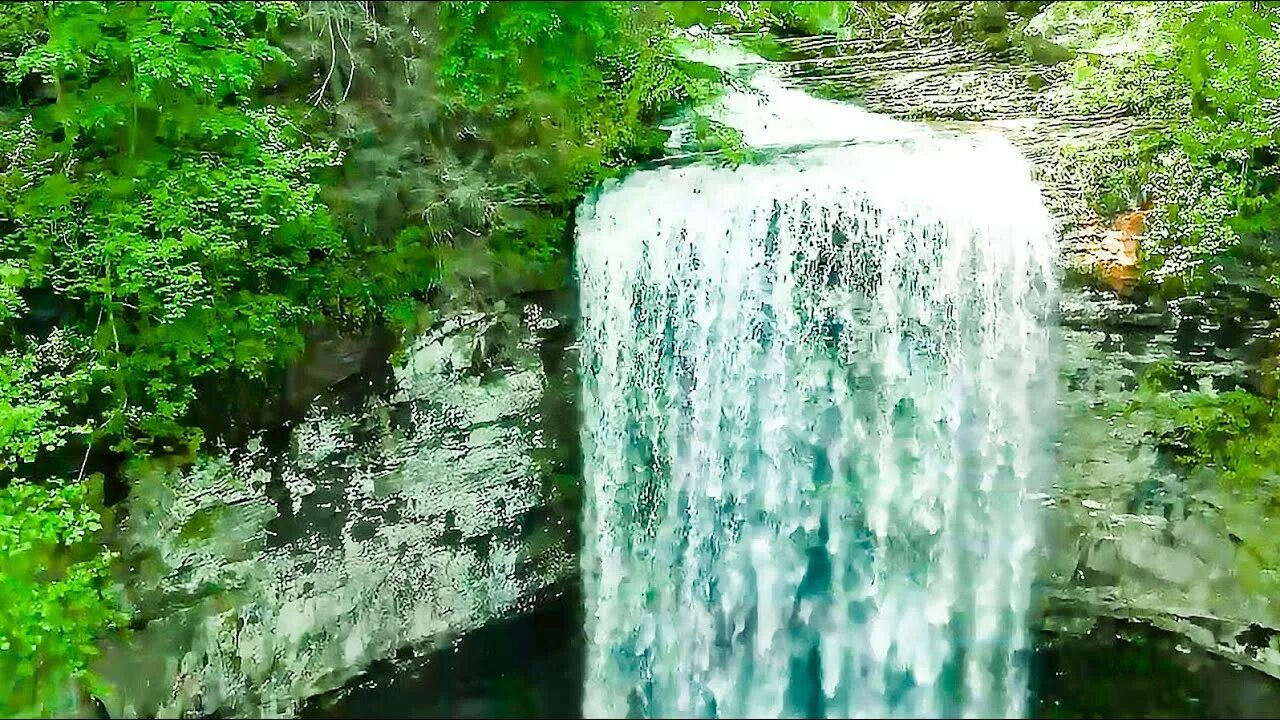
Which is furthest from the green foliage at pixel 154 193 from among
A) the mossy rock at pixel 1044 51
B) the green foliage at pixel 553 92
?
the mossy rock at pixel 1044 51

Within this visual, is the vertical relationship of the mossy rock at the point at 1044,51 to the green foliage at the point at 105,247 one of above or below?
above

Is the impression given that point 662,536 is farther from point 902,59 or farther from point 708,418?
point 902,59

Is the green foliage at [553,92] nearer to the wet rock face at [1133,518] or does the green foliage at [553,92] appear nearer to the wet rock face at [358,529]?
the wet rock face at [358,529]

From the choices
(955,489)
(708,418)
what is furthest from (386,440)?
(955,489)

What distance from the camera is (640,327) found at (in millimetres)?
5133

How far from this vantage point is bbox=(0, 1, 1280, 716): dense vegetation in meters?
3.96

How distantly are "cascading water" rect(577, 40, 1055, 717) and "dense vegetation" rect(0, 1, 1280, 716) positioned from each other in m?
0.57

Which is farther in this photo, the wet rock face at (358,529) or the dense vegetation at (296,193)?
the wet rock face at (358,529)

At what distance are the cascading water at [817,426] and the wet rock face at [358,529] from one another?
1.24ft

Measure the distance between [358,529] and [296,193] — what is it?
5.93 feet

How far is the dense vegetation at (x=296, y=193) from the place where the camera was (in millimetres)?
3961

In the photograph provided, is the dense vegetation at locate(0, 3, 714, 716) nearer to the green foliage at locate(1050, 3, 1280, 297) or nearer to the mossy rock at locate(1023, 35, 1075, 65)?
the green foliage at locate(1050, 3, 1280, 297)

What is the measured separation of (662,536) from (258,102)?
10.0ft

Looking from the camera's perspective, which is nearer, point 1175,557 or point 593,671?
point 1175,557
